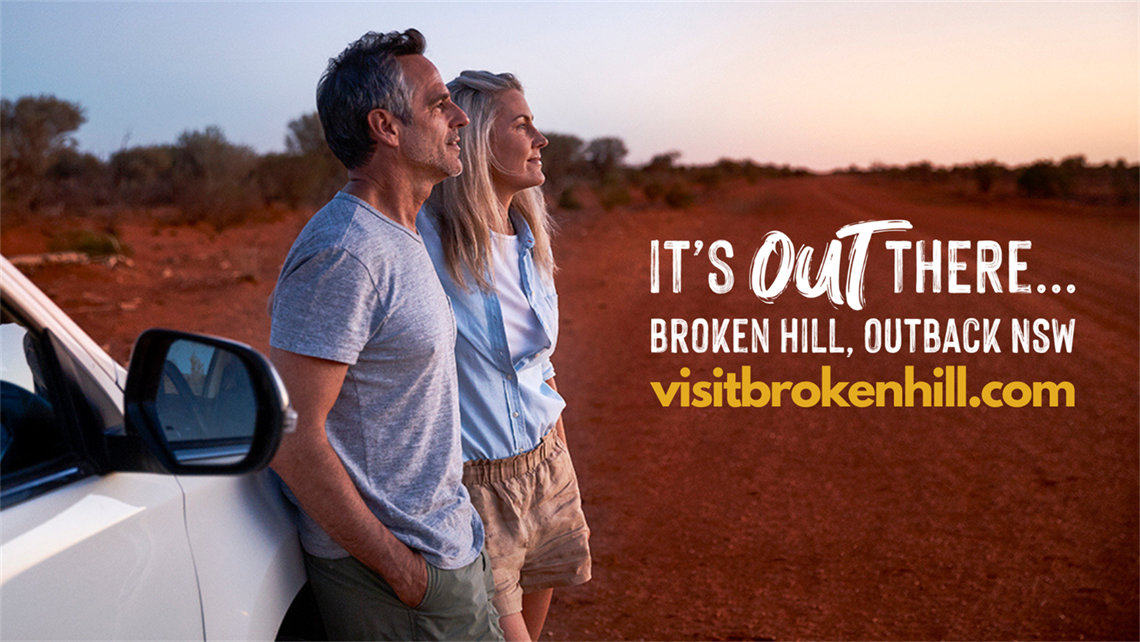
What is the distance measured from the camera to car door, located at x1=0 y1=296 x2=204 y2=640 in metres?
1.18

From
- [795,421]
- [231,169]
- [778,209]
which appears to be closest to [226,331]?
[795,421]

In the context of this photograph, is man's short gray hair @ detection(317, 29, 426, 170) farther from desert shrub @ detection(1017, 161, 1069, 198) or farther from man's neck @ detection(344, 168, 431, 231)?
desert shrub @ detection(1017, 161, 1069, 198)

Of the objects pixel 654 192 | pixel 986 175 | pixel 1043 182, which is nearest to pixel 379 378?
pixel 1043 182

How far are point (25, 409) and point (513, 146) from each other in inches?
50.9

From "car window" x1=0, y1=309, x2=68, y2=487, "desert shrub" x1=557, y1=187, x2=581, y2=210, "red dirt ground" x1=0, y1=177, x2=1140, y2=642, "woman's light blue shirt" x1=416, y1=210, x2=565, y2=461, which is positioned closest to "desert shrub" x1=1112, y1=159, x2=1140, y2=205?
"red dirt ground" x1=0, y1=177, x2=1140, y2=642

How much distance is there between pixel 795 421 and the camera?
6988 mm

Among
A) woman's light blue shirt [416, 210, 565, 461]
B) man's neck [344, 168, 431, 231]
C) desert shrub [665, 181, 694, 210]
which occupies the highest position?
man's neck [344, 168, 431, 231]

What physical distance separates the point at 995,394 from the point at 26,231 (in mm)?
15370

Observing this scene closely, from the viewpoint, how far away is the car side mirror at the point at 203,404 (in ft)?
4.17

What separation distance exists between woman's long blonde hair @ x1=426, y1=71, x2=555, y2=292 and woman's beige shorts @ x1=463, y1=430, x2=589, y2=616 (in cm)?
42

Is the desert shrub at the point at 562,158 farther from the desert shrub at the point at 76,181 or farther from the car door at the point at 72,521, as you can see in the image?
the car door at the point at 72,521

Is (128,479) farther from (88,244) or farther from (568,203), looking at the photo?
(568,203)

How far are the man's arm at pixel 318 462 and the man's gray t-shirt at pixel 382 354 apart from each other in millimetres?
32

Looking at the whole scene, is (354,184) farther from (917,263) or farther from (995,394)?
(917,263)
